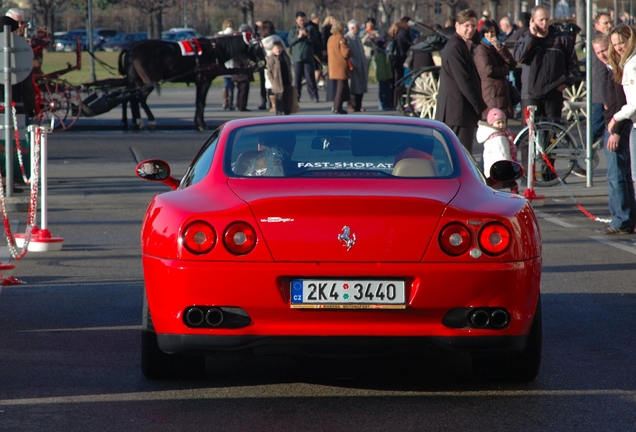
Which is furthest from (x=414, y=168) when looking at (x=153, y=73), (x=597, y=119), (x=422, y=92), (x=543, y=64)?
(x=153, y=73)

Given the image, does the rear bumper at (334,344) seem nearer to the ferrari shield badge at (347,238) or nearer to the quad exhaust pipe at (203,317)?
the quad exhaust pipe at (203,317)

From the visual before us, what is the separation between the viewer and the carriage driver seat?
18.5 feet

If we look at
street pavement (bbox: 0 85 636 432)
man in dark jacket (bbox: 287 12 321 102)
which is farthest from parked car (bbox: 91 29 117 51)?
street pavement (bbox: 0 85 636 432)

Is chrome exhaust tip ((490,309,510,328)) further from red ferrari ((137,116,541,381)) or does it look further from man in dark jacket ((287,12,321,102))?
man in dark jacket ((287,12,321,102))

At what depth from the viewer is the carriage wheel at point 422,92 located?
903 inches

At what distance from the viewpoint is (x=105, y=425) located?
4.89 m

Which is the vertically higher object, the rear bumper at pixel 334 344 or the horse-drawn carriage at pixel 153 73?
the horse-drawn carriage at pixel 153 73

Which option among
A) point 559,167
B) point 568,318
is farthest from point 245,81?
point 568,318

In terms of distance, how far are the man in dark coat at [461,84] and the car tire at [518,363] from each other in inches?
241

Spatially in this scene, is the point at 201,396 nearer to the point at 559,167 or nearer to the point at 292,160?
the point at 292,160

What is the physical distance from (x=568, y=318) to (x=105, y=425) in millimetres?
3469

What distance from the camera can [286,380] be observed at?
5.73 metres

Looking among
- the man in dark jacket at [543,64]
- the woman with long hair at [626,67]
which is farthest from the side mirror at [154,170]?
the man in dark jacket at [543,64]

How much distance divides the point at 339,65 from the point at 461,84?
1372cm
